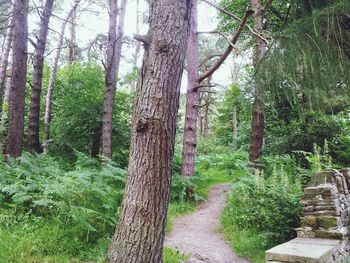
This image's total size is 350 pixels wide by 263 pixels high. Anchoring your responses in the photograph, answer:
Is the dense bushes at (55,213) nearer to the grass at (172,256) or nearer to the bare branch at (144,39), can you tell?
the grass at (172,256)

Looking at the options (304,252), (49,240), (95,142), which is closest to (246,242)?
(304,252)

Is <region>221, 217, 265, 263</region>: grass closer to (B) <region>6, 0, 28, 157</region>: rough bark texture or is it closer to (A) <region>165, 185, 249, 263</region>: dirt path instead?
(A) <region>165, 185, 249, 263</region>: dirt path

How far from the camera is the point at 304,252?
3.92 m

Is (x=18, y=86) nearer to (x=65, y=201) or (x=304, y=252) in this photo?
(x=65, y=201)

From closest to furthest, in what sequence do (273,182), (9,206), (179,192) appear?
(9,206)
(273,182)
(179,192)

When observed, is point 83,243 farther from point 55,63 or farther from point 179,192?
point 55,63

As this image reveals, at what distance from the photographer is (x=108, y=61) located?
29.1 feet

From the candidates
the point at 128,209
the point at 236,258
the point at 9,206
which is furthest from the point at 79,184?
the point at 236,258

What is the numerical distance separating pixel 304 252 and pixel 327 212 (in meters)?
1.39

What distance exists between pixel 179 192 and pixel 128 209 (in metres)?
4.58

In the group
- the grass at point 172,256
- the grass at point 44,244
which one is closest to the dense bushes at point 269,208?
the grass at point 172,256

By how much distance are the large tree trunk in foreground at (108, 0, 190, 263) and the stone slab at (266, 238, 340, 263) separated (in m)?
1.48

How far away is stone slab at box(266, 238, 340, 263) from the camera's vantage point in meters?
3.74

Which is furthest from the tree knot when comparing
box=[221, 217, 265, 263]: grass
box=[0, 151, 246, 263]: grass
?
box=[221, 217, 265, 263]: grass
